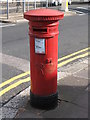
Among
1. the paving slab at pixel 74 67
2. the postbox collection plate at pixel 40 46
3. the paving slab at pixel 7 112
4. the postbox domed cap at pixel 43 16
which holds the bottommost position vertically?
the paving slab at pixel 7 112

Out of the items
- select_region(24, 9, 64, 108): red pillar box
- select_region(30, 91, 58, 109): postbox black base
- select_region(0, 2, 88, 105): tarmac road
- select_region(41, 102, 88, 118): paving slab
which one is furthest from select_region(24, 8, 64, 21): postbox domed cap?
select_region(0, 2, 88, 105): tarmac road

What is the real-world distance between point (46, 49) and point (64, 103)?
927 mm

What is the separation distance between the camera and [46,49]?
3.65 metres

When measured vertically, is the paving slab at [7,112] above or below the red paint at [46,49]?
below

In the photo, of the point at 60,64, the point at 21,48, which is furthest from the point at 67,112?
the point at 21,48

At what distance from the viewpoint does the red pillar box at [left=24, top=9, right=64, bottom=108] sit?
139 inches

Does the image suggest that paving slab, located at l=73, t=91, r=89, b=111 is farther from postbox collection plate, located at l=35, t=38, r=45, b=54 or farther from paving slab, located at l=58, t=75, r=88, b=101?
postbox collection plate, located at l=35, t=38, r=45, b=54

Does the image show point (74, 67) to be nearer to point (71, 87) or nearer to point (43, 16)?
point (71, 87)

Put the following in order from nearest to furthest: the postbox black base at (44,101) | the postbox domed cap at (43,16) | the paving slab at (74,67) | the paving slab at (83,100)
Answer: the postbox domed cap at (43,16)
the postbox black base at (44,101)
the paving slab at (83,100)
the paving slab at (74,67)

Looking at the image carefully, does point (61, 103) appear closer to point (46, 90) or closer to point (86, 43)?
point (46, 90)

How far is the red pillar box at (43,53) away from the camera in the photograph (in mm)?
3533

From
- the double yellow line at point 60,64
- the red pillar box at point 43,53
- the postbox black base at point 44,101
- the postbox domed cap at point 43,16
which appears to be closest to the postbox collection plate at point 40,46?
the red pillar box at point 43,53

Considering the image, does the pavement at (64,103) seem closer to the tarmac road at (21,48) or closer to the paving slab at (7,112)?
the paving slab at (7,112)

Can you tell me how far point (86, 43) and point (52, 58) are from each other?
4.89 meters
